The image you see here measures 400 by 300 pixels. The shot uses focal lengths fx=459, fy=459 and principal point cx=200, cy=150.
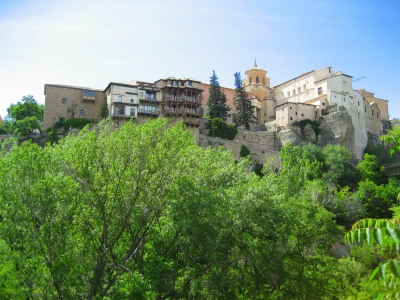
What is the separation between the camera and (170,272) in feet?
67.9

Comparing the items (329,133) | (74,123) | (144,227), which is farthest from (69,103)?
(144,227)

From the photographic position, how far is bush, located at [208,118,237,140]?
64.6 m

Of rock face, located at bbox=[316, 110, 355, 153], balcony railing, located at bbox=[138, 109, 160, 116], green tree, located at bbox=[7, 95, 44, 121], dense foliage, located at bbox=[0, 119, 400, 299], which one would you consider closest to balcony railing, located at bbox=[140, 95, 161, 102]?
balcony railing, located at bbox=[138, 109, 160, 116]

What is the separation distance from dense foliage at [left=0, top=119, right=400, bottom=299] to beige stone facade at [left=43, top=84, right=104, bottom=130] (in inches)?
1645

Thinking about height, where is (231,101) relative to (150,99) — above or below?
above

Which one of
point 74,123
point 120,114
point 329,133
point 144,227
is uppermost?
point 120,114

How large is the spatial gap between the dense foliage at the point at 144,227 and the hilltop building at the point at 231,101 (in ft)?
124

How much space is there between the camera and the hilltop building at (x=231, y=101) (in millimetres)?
62781

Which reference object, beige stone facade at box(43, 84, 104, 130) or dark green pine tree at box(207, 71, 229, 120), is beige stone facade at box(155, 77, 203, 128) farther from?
beige stone facade at box(43, 84, 104, 130)

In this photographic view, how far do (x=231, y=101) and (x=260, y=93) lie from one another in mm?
6598

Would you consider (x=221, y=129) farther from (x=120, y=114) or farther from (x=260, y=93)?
(x=260, y=93)

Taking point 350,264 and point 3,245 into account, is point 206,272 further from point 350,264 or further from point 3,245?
point 350,264

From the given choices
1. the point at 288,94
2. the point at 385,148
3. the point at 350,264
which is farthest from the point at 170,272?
the point at 288,94

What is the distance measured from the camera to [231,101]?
80250 mm
